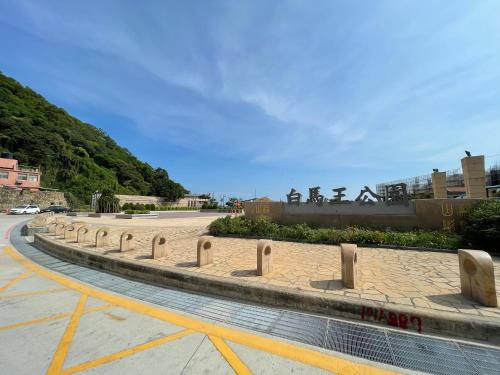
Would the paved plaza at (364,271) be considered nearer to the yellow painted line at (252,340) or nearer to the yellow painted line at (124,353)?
the yellow painted line at (252,340)

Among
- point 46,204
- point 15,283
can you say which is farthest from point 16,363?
point 46,204

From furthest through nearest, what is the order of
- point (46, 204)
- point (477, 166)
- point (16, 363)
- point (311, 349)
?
point (46, 204) < point (477, 166) < point (311, 349) < point (16, 363)

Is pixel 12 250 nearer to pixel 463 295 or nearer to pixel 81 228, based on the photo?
pixel 81 228

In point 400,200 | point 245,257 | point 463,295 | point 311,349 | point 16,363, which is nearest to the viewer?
point 16,363

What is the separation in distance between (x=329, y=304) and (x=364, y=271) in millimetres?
2305

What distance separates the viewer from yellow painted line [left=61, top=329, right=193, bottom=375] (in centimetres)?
256

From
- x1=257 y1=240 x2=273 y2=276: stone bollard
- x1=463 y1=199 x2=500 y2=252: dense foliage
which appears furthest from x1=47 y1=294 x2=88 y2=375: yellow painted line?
x1=463 y1=199 x2=500 y2=252: dense foliage

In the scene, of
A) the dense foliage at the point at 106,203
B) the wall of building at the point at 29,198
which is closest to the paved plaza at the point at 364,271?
the dense foliage at the point at 106,203

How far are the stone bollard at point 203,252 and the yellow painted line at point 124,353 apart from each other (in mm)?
2801

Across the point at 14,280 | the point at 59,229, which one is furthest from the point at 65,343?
the point at 59,229

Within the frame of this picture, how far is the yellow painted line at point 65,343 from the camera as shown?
101 inches

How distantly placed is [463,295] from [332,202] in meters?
7.93

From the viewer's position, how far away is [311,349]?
9.64 ft

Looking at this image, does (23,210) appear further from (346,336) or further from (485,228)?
(485,228)
